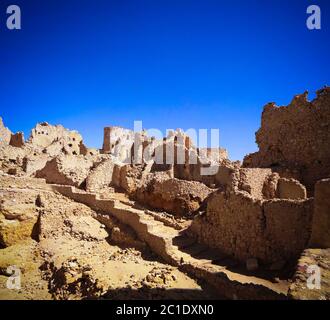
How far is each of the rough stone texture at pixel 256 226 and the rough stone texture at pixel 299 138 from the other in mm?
5561

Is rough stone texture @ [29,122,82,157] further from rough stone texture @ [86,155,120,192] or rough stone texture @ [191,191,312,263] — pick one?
rough stone texture @ [191,191,312,263]

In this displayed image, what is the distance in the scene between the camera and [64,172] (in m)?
18.5

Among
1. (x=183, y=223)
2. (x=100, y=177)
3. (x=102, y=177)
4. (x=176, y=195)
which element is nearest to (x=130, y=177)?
(x=102, y=177)

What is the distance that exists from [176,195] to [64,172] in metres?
8.60

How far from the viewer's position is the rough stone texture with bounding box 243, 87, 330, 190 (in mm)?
14250

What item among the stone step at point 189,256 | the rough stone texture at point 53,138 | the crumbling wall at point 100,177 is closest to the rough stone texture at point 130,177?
the crumbling wall at point 100,177

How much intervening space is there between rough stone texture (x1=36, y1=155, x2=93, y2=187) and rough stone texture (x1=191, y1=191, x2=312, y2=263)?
34.7 feet

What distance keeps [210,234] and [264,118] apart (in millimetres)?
9809

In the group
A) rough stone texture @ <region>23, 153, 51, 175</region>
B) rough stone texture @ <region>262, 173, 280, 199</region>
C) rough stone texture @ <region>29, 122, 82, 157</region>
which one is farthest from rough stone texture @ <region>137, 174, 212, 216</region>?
rough stone texture @ <region>29, 122, 82, 157</region>

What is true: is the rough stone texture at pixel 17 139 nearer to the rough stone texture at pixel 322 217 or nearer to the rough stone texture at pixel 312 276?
the rough stone texture at pixel 322 217

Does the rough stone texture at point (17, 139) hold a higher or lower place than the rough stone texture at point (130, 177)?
higher

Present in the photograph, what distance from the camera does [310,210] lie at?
316 inches

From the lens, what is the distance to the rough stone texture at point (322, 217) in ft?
22.7
